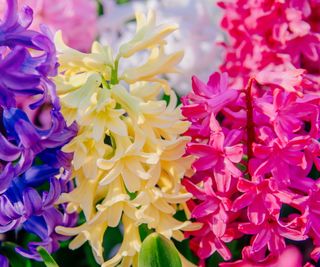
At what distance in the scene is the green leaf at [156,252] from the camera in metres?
0.66

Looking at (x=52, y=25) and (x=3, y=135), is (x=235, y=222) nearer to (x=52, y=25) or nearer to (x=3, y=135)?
(x=3, y=135)

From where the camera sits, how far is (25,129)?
0.64m

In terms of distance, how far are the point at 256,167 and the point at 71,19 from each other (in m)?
0.64

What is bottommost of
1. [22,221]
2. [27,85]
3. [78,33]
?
[78,33]

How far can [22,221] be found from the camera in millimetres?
685

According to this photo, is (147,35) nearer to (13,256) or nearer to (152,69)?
(152,69)

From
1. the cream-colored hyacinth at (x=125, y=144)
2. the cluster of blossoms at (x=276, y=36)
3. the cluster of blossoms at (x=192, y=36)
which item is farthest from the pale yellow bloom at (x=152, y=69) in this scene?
the cluster of blossoms at (x=192, y=36)

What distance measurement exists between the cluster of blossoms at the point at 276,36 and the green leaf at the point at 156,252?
0.27 metres

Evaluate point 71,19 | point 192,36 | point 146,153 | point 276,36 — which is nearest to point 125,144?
point 146,153

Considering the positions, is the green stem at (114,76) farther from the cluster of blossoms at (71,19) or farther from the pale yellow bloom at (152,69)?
the cluster of blossoms at (71,19)

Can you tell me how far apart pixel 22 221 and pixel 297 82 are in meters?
0.28

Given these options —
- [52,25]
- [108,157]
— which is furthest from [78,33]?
[108,157]

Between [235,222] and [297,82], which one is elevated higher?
[297,82]

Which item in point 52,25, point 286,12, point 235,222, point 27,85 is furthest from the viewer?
point 52,25
